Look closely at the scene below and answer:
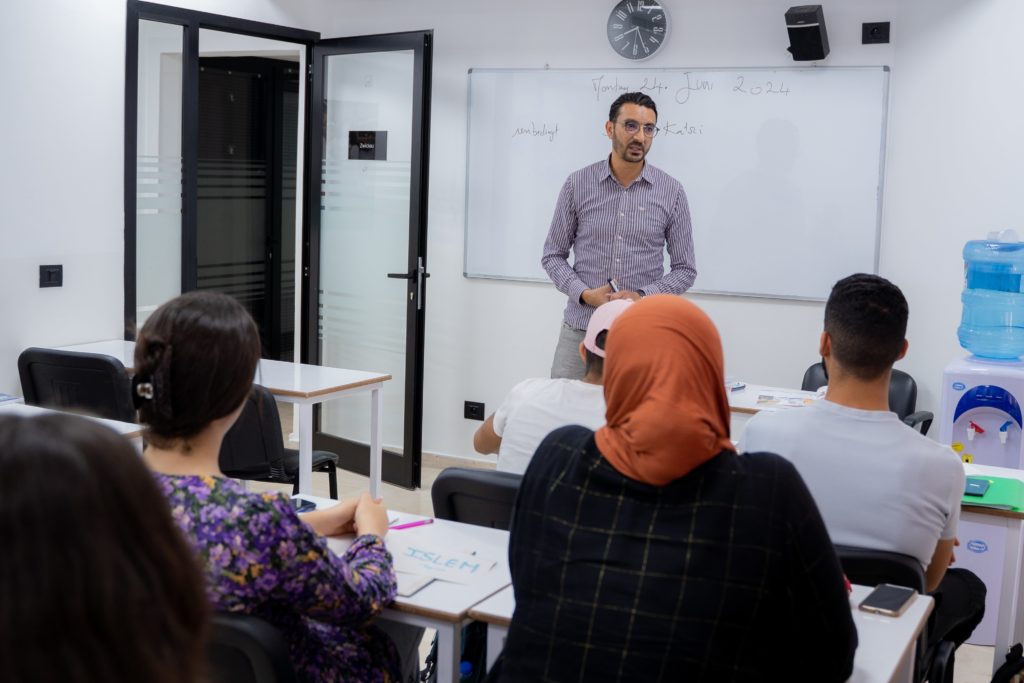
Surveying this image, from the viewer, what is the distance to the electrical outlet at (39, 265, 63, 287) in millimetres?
4672

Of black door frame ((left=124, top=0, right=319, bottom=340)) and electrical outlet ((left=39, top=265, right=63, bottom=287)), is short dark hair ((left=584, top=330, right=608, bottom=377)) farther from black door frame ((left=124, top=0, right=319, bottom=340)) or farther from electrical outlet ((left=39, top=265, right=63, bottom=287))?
black door frame ((left=124, top=0, right=319, bottom=340))

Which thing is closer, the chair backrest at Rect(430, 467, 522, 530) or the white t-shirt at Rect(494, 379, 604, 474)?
the chair backrest at Rect(430, 467, 522, 530)

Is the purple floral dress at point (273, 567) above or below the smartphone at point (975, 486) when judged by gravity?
above

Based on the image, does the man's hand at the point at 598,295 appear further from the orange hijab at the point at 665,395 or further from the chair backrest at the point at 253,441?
the orange hijab at the point at 665,395

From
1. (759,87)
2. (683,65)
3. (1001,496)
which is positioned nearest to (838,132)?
(759,87)

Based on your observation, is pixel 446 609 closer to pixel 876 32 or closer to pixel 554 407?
pixel 554 407

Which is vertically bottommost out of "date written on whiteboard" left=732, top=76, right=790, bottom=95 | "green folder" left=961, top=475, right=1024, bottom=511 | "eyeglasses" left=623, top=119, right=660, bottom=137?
"green folder" left=961, top=475, right=1024, bottom=511

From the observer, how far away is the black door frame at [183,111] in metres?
4.96

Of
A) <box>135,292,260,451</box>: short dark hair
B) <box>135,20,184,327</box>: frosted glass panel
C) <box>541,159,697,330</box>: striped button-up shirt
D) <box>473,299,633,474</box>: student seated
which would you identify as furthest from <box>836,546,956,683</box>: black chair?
<box>135,20,184,327</box>: frosted glass panel

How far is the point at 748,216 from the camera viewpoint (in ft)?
17.3

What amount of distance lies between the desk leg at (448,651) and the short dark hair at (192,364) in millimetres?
584

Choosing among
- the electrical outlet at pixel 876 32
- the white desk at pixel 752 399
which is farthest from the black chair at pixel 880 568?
the electrical outlet at pixel 876 32

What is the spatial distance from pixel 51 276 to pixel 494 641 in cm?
341

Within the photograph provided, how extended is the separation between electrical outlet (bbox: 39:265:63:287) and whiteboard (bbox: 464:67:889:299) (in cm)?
220
